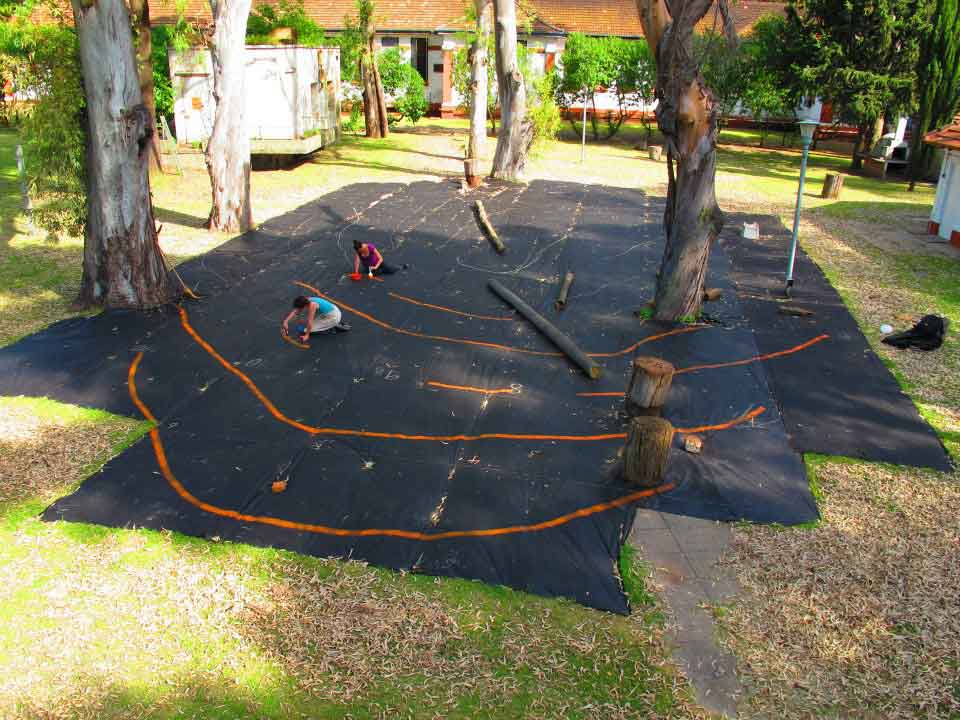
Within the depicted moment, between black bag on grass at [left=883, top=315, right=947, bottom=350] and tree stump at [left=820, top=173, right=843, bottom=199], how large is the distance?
1089 cm

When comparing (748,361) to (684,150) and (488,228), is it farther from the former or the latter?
(488,228)

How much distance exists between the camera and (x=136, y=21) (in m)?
18.0

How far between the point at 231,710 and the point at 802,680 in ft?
12.0

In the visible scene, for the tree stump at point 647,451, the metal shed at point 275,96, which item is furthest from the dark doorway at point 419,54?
the tree stump at point 647,451

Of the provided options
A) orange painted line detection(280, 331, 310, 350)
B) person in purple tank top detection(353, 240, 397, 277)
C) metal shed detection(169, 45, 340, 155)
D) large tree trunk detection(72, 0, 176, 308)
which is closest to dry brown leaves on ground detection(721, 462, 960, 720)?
orange painted line detection(280, 331, 310, 350)

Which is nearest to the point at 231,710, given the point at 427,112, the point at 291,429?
the point at 291,429

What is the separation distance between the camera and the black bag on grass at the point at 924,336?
10.0 m

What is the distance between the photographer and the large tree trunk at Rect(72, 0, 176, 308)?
10.1 m

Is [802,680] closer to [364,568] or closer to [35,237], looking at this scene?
[364,568]

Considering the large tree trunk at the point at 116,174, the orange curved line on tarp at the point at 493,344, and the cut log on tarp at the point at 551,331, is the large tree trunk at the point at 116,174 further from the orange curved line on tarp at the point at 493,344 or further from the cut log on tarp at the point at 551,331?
the cut log on tarp at the point at 551,331

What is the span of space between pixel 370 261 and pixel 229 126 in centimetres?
487

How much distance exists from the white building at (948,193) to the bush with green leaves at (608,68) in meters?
14.4

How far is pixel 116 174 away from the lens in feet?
34.3

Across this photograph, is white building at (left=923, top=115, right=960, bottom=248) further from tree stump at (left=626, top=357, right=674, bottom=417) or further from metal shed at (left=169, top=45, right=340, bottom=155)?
metal shed at (left=169, top=45, right=340, bottom=155)
